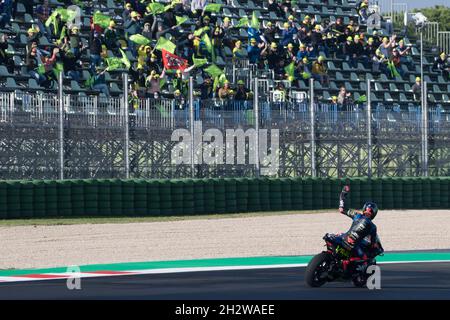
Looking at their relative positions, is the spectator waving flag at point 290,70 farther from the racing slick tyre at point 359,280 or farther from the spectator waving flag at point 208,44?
the racing slick tyre at point 359,280

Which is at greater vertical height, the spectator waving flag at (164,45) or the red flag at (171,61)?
the spectator waving flag at (164,45)

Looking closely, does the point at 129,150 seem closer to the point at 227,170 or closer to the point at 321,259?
the point at 227,170

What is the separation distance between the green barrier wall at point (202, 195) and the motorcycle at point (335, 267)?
1027 centimetres

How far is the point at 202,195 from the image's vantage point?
1023 inches

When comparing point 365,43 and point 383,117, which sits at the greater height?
point 365,43

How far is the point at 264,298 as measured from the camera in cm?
1343

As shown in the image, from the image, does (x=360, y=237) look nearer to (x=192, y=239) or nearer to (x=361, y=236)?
(x=361, y=236)

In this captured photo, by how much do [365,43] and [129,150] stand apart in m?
13.4

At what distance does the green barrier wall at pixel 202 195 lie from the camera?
23.8m

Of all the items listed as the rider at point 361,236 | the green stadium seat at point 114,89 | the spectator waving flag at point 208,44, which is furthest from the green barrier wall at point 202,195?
the rider at point 361,236

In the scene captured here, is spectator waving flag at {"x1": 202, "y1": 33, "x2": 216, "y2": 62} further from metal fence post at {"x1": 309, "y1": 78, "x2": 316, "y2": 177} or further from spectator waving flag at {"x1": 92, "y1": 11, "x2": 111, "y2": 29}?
metal fence post at {"x1": 309, "y1": 78, "x2": 316, "y2": 177}

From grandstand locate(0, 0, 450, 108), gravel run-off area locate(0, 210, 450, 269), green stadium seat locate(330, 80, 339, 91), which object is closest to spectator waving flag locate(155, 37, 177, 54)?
grandstand locate(0, 0, 450, 108)

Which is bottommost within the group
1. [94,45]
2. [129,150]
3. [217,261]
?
[217,261]
